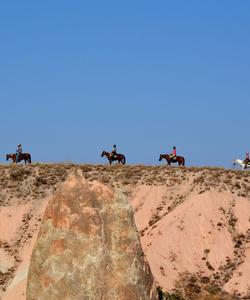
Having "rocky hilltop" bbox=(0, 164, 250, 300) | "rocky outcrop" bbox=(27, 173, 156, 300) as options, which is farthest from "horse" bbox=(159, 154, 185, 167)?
"rocky outcrop" bbox=(27, 173, 156, 300)

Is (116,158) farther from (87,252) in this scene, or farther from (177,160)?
(87,252)

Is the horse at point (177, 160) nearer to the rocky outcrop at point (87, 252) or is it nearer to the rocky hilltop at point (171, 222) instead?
the rocky hilltop at point (171, 222)

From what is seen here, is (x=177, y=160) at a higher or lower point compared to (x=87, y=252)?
higher

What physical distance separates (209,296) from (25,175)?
22.4 metres

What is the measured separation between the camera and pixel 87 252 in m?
17.8

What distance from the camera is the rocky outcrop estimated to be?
17766mm

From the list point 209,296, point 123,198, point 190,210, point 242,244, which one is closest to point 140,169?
point 190,210

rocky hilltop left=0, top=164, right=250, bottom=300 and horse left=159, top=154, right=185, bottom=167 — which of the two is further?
horse left=159, top=154, right=185, bottom=167

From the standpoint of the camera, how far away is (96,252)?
58.4ft

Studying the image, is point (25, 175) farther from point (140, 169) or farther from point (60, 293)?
point (60, 293)

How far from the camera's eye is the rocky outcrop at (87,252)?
58.3ft

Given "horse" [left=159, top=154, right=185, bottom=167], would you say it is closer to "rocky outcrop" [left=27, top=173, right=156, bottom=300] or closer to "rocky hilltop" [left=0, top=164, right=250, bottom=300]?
"rocky hilltop" [left=0, top=164, right=250, bottom=300]

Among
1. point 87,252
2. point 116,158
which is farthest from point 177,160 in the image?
point 87,252

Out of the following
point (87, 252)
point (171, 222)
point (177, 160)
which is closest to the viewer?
point (87, 252)
